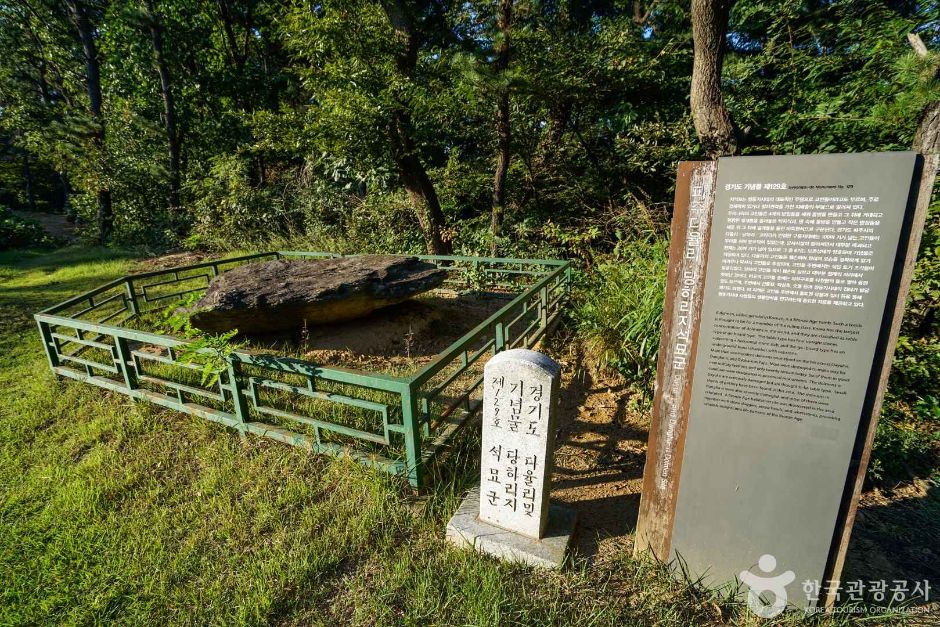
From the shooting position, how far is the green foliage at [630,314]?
3906mm

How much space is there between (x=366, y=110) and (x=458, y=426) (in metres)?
5.51

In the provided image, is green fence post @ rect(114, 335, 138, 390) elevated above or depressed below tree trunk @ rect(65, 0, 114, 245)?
below

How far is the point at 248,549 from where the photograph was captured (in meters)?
2.43

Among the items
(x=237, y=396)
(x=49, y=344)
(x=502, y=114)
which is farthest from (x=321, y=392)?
(x=502, y=114)

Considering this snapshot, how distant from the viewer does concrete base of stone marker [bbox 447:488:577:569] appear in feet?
7.45

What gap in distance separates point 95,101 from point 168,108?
323 cm

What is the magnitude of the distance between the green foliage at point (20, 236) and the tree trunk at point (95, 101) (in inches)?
74.0

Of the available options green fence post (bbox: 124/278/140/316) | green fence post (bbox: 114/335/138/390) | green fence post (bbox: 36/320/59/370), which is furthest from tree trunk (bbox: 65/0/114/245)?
green fence post (bbox: 114/335/138/390)

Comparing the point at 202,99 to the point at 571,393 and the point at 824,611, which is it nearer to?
the point at 571,393

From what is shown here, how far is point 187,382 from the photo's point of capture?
4094 mm

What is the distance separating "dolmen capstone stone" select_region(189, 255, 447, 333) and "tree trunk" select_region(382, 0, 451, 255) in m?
2.51

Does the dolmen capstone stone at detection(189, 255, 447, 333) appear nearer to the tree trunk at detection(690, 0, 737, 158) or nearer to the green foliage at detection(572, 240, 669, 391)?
the green foliage at detection(572, 240, 669, 391)

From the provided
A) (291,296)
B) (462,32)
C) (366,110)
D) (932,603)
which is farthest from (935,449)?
(462,32)

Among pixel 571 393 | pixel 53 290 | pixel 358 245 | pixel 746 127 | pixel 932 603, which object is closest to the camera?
pixel 932 603
